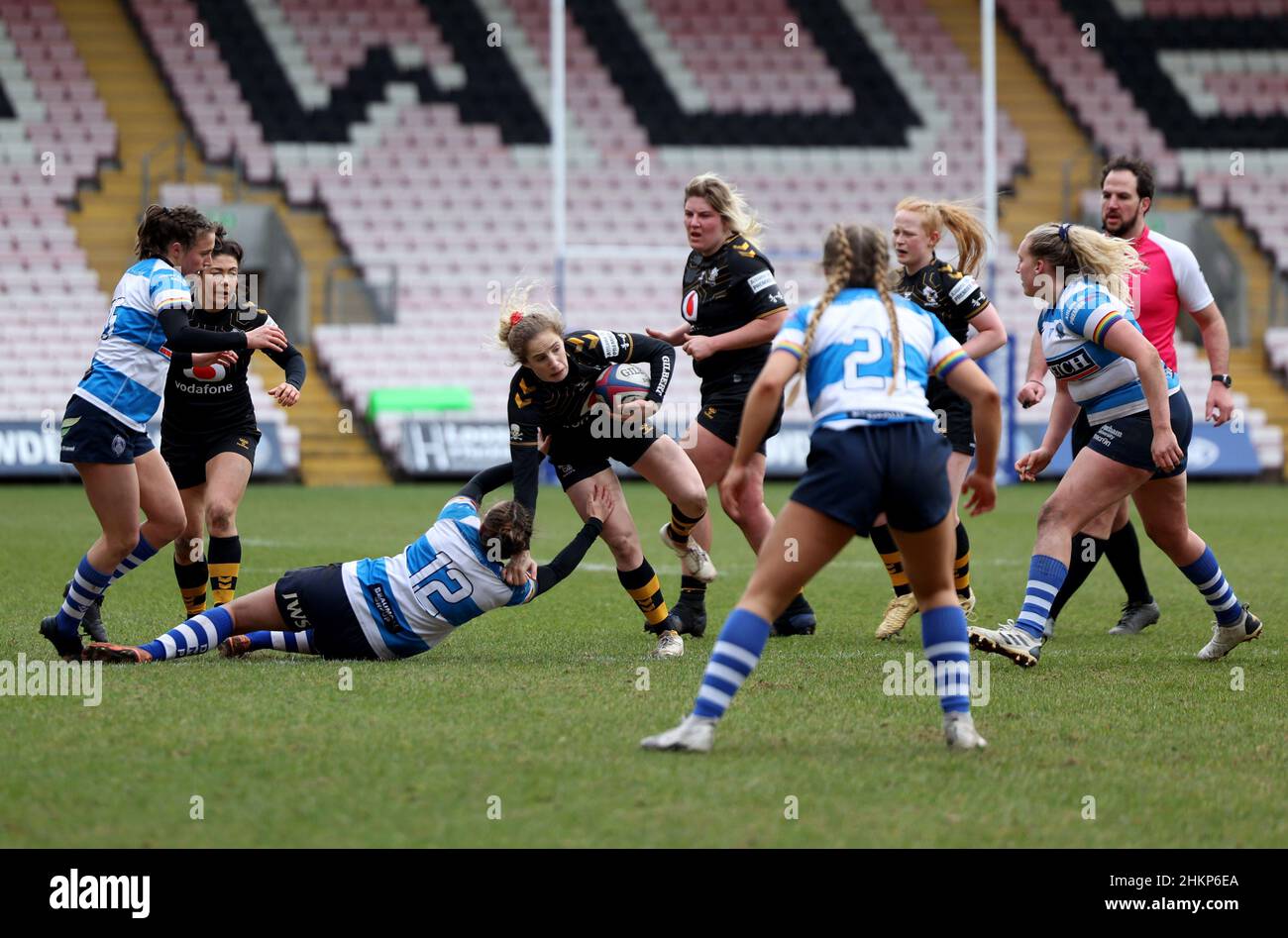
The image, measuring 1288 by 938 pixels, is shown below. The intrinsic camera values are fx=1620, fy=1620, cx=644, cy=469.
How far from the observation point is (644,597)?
7223 millimetres

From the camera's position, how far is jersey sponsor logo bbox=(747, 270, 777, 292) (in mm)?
7723

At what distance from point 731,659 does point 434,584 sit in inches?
71.5

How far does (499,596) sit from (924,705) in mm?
1703

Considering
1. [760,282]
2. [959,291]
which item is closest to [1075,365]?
[959,291]

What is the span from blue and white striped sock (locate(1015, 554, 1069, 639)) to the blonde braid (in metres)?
2.25

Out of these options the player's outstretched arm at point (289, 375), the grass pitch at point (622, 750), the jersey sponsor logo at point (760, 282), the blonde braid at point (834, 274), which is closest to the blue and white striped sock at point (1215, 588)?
the grass pitch at point (622, 750)

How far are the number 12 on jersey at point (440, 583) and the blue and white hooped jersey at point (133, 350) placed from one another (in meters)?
1.40

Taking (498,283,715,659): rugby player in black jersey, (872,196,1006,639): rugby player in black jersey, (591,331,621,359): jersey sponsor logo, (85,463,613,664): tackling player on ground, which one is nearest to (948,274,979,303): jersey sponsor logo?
(872,196,1006,639): rugby player in black jersey

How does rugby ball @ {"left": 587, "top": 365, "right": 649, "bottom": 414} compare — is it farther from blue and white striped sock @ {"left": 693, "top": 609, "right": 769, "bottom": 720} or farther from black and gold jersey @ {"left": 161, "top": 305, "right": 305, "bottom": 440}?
blue and white striped sock @ {"left": 693, "top": 609, "right": 769, "bottom": 720}

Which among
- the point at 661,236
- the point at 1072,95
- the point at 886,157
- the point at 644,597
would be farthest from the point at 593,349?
the point at 1072,95

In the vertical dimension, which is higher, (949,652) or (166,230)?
(166,230)

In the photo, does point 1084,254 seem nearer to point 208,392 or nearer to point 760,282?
point 760,282

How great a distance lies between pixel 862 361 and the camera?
191 inches

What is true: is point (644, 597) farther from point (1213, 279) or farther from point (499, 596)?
point (1213, 279)
